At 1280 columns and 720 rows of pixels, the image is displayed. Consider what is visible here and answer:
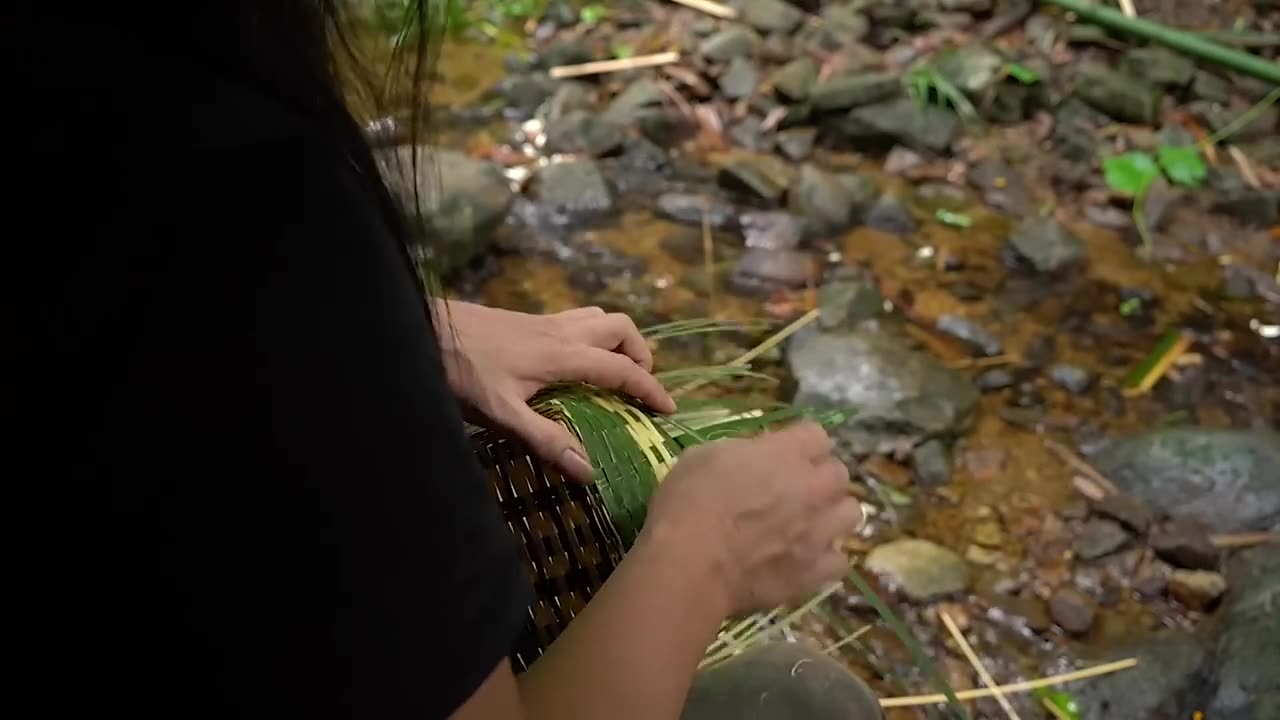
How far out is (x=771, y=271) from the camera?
258cm

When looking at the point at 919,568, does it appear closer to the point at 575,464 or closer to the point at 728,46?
the point at 575,464

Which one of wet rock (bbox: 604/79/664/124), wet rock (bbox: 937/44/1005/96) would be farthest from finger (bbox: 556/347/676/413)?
wet rock (bbox: 937/44/1005/96)

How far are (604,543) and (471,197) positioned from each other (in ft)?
5.56

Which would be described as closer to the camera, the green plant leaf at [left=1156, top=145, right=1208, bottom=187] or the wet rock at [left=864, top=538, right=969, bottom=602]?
the wet rock at [left=864, top=538, right=969, bottom=602]

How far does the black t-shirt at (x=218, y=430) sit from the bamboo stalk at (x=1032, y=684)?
1.28 metres

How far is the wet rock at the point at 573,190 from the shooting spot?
2811 mm

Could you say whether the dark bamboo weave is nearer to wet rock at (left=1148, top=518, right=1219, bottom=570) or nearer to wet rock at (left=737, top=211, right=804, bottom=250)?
wet rock at (left=1148, top=518, right=1219, bottom=570)

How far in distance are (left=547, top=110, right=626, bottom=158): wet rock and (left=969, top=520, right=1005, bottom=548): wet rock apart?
1.47 m

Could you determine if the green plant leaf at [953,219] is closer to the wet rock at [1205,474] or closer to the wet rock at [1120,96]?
the wet rock at [1120,96]

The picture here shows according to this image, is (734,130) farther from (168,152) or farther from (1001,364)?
(168,152)

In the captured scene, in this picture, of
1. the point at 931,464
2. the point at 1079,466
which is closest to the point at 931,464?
the point at 931,464

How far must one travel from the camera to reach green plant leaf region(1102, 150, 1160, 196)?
9.39 ft

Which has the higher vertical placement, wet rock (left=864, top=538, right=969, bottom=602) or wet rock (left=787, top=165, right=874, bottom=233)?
wet rock (left=787, top=165, right=874, bottom=233)

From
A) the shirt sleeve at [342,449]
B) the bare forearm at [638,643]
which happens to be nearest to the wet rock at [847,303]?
the bare forearm at [638,643]
